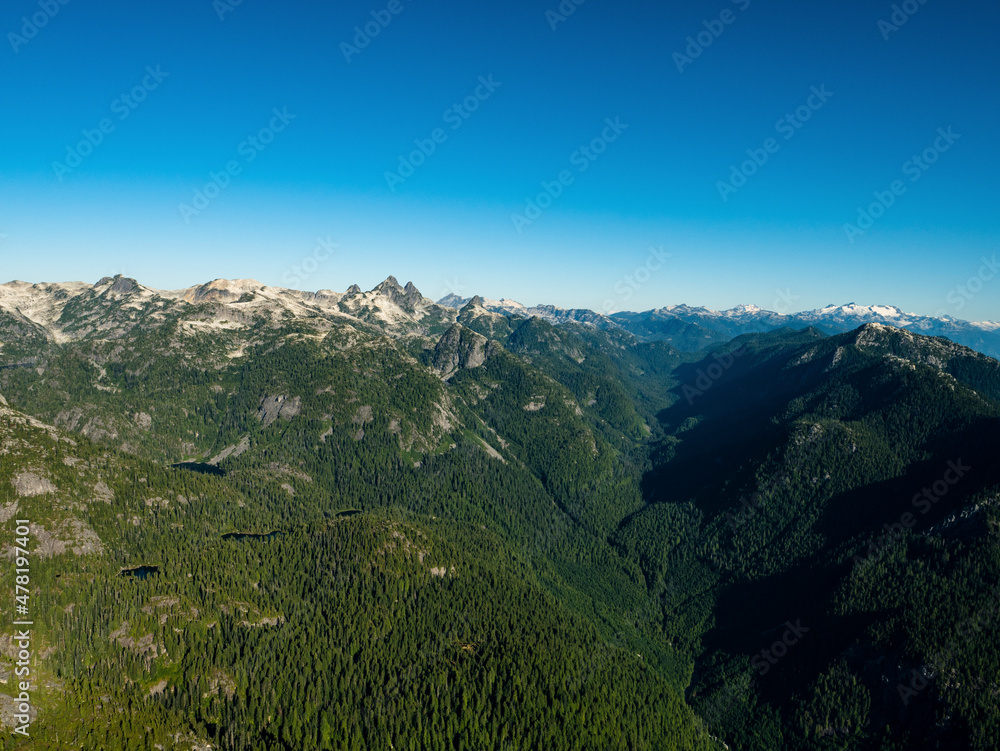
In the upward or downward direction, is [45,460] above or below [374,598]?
above

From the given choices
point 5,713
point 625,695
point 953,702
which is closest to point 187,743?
point 5,713

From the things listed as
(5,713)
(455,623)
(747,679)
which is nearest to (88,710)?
(5,713)

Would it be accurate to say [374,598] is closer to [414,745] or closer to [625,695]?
[414,745]

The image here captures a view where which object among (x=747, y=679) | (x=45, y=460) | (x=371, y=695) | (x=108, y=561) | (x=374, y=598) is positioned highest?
(x=45, y=460)

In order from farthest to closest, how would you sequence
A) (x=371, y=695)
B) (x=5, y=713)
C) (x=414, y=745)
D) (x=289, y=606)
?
(x=289, y=606), (x=371, y=695), (x=414, y=745), (x=5, y=713)

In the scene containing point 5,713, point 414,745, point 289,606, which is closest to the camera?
point 5,713

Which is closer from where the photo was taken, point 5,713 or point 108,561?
point 5,713

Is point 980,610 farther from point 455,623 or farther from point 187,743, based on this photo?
point 187,743
